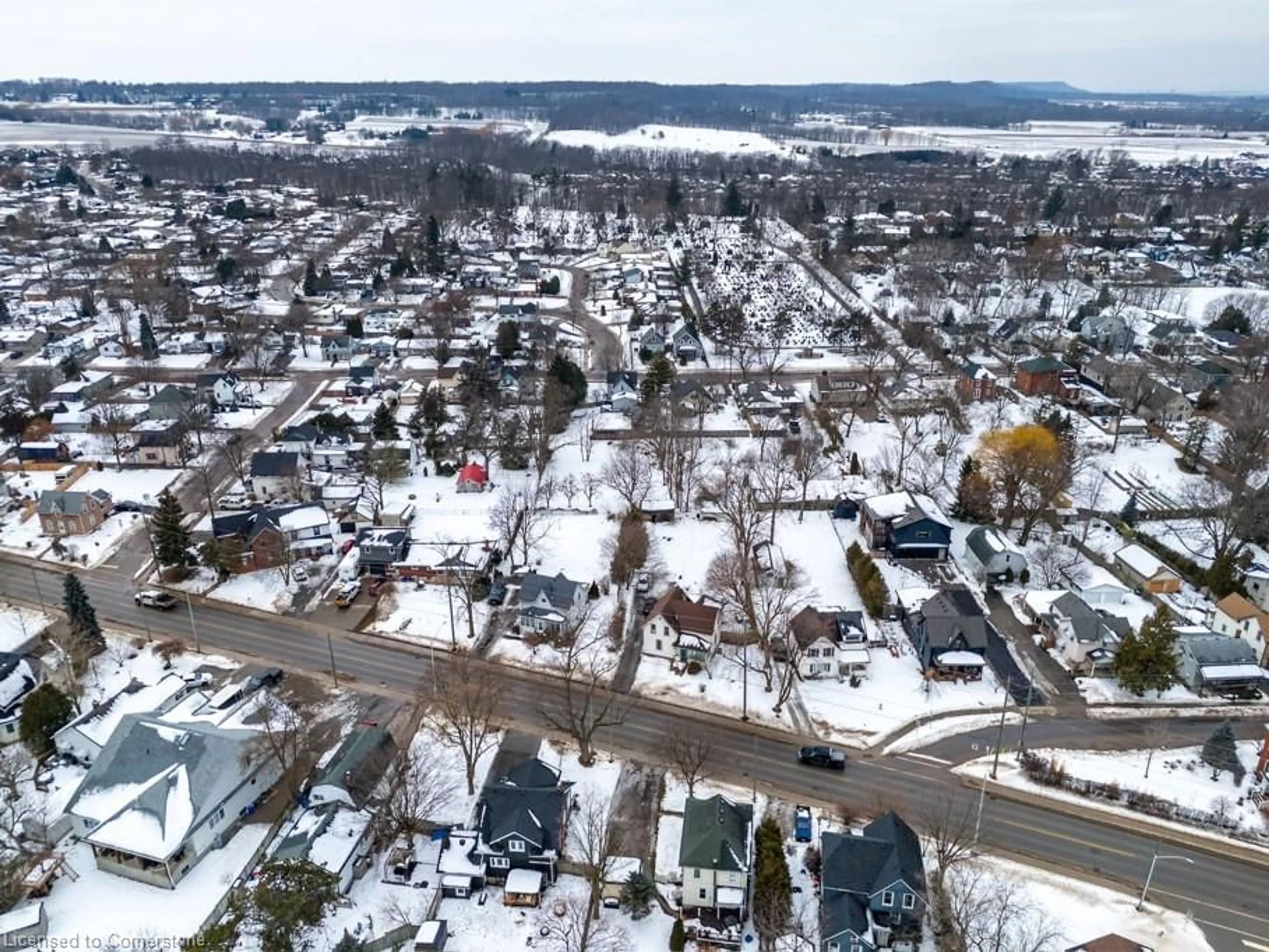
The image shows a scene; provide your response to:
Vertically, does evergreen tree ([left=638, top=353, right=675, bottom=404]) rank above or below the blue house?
above

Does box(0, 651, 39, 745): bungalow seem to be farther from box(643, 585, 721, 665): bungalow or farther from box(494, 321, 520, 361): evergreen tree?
box(494, 321, 520, 361): evergreen tree

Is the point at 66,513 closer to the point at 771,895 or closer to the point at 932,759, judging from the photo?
the point at 771,895

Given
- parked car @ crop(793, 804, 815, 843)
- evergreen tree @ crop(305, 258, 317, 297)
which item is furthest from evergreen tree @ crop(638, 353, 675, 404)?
evergreen tree @ crop(305, 258, 317, 297)

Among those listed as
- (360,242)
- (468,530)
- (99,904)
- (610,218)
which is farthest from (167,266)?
(99,904)

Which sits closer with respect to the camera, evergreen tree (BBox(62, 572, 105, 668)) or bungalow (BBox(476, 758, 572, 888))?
→ bungalow (BBox(476, 758, 572, 888))

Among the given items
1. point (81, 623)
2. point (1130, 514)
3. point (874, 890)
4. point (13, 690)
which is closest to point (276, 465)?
point (81, 623)

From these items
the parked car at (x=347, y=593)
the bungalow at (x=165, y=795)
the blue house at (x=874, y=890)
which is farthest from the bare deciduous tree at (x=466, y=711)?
the blue house at (x=874, y=890)
